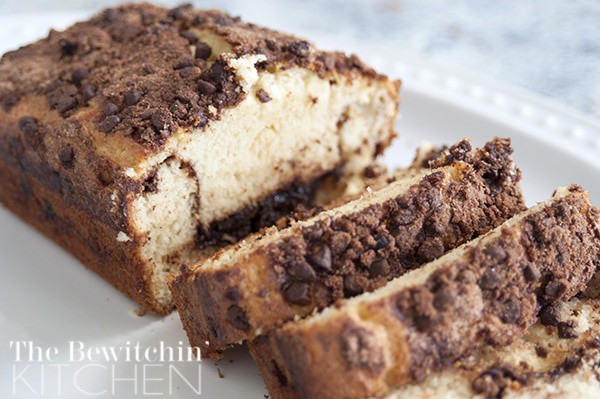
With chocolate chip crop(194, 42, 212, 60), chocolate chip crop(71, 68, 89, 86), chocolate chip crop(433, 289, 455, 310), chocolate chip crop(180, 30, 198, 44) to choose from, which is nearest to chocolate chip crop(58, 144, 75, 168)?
chocolate chip crop(71, 68, 89, 86)

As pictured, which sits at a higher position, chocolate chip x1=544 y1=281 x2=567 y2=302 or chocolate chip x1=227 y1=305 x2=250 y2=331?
chocolate chip x1=227 y1=305 x2=250 y2=331

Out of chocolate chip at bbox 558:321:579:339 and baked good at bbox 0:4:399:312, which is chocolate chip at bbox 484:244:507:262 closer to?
chocolate chip at bbox 558:321:579:339

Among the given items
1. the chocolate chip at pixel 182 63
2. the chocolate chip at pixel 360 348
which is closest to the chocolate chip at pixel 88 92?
the chocolate chip at pixel 182 63

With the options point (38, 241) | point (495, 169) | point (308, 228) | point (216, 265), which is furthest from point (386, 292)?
point (38, 241)

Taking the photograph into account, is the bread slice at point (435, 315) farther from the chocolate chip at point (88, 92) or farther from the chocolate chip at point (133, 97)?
the chocolate chip at point (88, 92)

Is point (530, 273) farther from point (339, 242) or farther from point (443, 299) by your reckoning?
point (339, 242)

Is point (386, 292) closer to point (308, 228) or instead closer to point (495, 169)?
point (308, 228)

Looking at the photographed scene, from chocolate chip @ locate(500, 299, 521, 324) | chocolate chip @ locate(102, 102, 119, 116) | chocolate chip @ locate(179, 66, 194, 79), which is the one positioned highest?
chocolate chip @ locate(179, 66, 194, 79)
